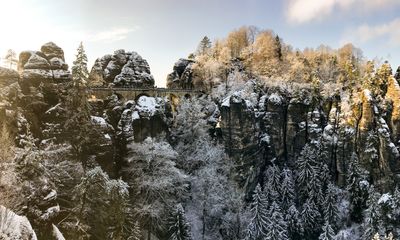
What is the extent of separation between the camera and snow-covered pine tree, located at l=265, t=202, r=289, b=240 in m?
57.2

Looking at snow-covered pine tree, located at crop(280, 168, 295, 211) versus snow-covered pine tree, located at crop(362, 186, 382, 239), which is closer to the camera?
snow-covered pine tree, located at crop(362, 186, 382, 239)

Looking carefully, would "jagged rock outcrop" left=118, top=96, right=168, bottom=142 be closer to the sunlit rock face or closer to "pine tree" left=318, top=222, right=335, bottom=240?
the sunlit rock face

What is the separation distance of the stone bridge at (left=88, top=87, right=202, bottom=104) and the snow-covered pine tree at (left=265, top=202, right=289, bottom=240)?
2658 centimetres

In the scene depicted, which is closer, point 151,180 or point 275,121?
point 151,180

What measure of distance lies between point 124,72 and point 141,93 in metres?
4.75

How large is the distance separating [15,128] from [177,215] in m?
21.3

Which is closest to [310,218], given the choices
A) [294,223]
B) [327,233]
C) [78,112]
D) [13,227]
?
[294,223]

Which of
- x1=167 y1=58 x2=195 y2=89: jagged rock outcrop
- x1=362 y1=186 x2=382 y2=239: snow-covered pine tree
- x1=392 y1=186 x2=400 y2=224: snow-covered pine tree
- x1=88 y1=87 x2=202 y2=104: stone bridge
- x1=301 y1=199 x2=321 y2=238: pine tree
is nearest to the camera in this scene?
x1=362 y1=186 x2=382 y2=239: snow-covered pine tree

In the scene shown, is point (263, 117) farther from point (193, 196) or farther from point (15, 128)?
point (15, 128)

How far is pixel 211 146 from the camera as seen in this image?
69250mm

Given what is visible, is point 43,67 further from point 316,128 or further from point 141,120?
point 316,128

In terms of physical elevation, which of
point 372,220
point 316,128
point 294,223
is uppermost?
point 316,128

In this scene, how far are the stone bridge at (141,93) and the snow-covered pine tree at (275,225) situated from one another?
87.2ft

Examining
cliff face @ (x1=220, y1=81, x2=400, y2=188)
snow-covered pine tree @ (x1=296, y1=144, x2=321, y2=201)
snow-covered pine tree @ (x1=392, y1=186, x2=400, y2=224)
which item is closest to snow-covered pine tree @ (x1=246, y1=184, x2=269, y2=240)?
snow-covered pine tree @ (x1=296, y1=144, x2=321, y2=201)
